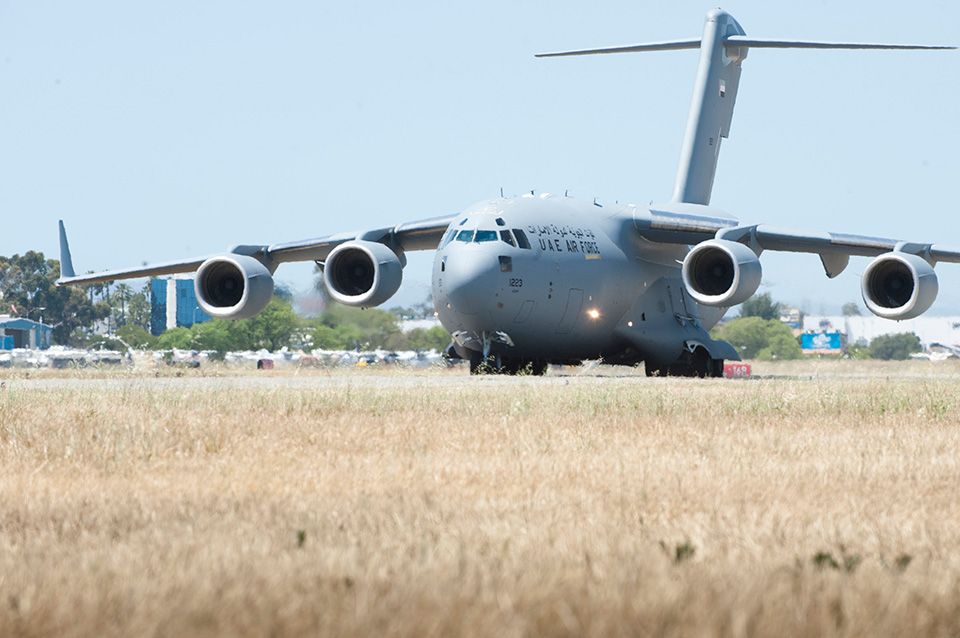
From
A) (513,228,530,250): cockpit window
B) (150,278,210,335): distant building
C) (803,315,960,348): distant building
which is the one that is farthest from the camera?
(803,315,960,348): distant building

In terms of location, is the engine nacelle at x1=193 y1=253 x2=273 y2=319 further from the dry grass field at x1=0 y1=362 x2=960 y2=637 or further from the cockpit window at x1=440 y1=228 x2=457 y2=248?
the dry grass field at x1=0 y1=362 x2=960 y2=637

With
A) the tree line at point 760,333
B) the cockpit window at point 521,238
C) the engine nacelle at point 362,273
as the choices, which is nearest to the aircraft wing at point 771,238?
the cockpit window at point 521,238

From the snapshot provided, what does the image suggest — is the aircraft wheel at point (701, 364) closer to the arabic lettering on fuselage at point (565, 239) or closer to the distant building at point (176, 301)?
the arabic lettering on fuselage at point (565, 239)

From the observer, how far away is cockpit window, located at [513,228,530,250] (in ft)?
78.3

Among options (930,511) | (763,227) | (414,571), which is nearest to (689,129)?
(763,227)

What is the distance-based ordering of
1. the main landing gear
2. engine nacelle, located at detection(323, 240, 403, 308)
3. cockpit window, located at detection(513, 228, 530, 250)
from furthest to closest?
the main landing gear → engine nacelle, located at detection(323, 240, 403, 308) → cockpit window, located at detection(513, 228, 530, 250)

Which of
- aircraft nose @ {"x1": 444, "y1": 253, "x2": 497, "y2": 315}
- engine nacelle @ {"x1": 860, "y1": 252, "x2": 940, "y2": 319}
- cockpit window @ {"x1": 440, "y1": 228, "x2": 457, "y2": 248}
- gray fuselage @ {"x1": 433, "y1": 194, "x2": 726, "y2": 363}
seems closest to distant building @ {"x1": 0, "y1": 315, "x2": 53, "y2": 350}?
gray fuselage @ {"x1": 433, "y1": 194, "x2": 726, "y2": 363}

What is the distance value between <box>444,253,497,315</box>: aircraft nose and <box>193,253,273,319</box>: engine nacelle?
163 inches

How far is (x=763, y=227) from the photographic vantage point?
2562cm

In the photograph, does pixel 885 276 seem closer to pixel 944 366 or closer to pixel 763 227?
pixel 763 227

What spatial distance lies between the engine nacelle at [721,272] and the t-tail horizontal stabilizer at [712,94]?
621cm

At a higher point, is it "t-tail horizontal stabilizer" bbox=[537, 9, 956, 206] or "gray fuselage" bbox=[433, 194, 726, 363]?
"t-tail horizontal stabilizer" bbox=[537, 9, 956, 206]

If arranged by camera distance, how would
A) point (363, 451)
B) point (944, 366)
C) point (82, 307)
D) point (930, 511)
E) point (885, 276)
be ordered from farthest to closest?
point (82, 307) → point (944, 366) → point (885, 276) → point (363, 451) → point (930, 511)

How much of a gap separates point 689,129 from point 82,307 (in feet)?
220
